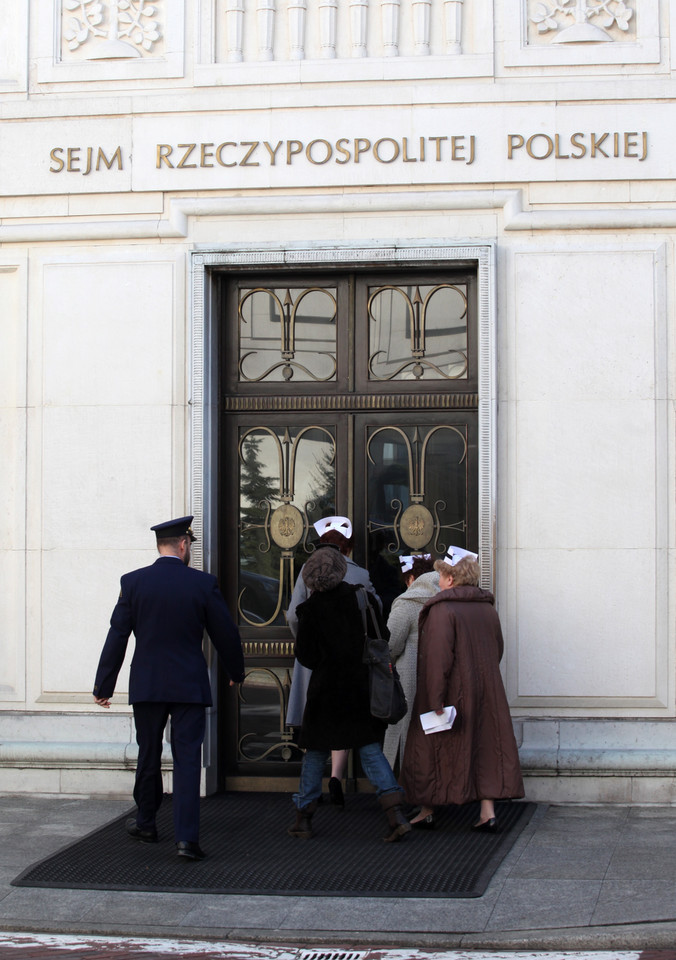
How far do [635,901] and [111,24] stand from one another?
6.66 meters

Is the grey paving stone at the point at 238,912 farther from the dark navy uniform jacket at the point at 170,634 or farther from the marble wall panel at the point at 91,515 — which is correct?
the marble wall panel at the point at 91,515

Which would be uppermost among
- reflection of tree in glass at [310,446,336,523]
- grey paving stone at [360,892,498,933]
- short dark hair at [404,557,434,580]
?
reflection of tree in glass at [310,446,336,523]

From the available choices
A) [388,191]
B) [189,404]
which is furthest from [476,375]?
[189,404]

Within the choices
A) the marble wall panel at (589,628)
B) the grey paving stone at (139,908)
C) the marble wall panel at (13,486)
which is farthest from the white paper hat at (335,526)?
the grey paving stone at (139,908)

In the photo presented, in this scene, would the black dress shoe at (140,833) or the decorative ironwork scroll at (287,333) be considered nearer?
the black dress shoe at (140,833)

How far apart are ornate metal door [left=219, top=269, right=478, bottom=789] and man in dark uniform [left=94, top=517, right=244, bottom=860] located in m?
1.63

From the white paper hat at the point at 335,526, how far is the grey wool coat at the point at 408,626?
57 centimetres

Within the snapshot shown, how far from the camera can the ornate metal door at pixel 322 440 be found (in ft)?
28.8

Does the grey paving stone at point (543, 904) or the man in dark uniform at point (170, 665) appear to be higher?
the man in dark uniform at point (170, 665)

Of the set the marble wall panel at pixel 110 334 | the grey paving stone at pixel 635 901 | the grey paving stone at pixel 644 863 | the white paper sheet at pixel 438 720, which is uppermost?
the marble wall panel at pixel 110 334

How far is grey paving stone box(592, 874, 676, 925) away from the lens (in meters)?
5.73

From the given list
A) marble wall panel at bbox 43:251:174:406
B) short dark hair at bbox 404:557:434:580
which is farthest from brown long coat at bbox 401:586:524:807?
marble wall panel at bbox 43:251:174:406

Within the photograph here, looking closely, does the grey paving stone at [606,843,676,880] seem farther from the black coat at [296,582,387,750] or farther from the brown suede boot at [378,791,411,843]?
the black coat at [296,582,387,750]

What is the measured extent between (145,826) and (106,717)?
145cm
